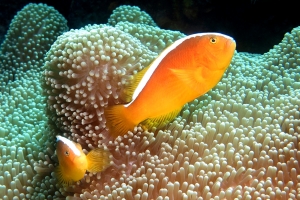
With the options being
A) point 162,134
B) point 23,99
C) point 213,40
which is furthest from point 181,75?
point 23,99

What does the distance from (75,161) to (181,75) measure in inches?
25.6

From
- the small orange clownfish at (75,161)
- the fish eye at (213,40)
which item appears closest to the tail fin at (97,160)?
the small orange clownfish at (75,161)

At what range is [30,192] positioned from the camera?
178 cm

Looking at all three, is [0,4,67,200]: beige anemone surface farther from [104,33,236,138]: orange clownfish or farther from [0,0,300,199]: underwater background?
[104,33,236,138]: orange clownfish

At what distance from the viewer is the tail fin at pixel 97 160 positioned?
1.50m

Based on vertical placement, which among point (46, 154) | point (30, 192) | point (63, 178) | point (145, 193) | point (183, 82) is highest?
point (183, 82)

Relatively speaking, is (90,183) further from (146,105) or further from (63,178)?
(146,105)

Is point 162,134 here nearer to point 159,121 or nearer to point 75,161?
point 159,121

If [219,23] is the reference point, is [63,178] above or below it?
below

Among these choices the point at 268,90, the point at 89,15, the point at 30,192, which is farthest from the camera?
the point at 89,15

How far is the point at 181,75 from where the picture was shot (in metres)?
1.41

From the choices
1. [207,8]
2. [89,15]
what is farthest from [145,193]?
[89,15]

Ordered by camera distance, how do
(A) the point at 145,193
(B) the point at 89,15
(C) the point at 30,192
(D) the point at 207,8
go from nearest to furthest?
(A) the point at 145,193, (C) the point at 30,192, (D) the point at 207,8, (B) the point at 89,15

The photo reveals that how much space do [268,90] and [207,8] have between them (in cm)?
183
